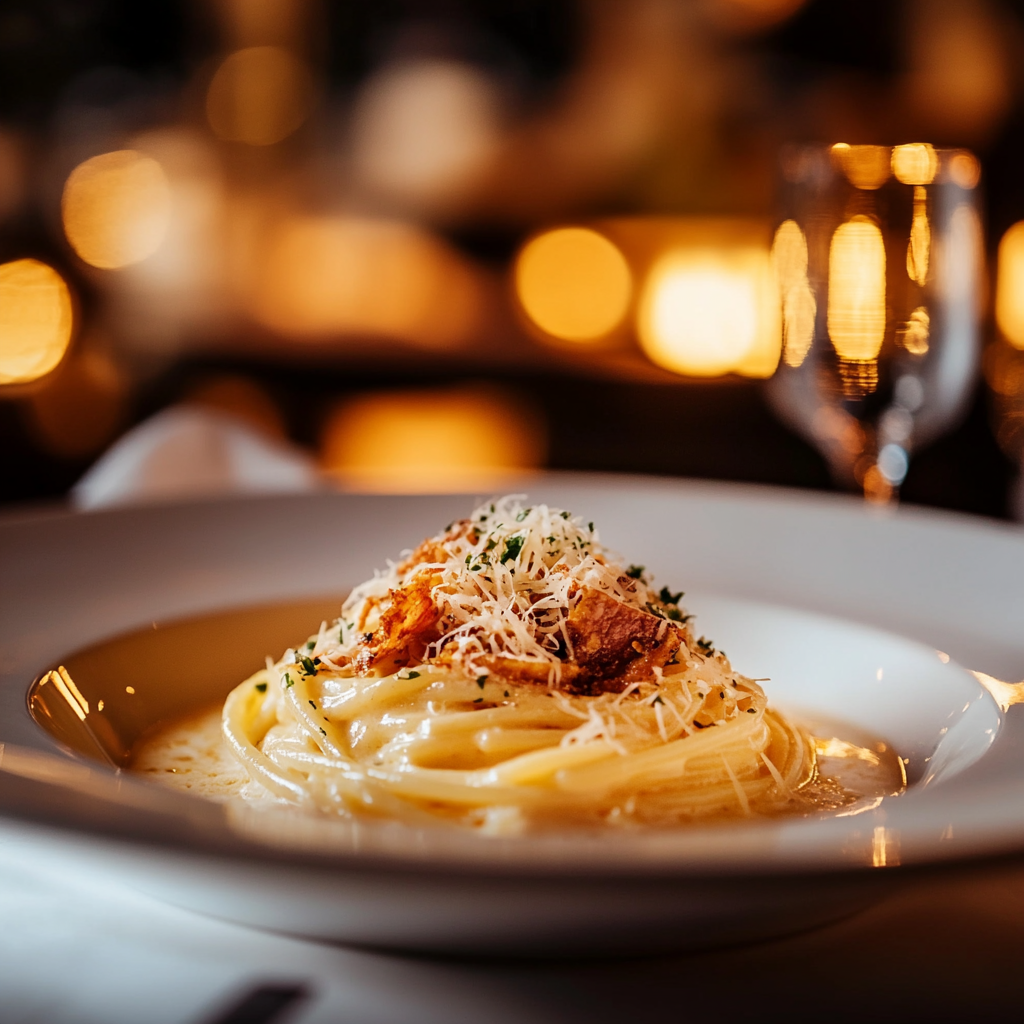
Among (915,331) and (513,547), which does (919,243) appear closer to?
(915,331)

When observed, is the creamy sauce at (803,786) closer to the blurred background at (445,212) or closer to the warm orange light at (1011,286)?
the warm orange light at (1011,286)

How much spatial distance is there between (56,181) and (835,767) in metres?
5.46

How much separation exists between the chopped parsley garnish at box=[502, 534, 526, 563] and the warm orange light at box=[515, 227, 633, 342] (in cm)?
413

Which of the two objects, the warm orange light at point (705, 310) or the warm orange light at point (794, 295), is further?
the warm orange light at point (705, 310)

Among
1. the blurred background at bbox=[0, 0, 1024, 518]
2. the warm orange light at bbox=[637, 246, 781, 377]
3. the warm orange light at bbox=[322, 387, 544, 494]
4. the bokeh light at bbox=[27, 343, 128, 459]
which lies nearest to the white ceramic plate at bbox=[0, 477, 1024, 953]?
the blurred background at bbox=[0, 0, 1024, 518]

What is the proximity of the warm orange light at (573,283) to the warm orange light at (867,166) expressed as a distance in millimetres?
3656

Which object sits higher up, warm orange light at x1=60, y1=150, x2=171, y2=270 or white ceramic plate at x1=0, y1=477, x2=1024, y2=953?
warm orange light at x1=60, y1=150, x2=171, y2=270

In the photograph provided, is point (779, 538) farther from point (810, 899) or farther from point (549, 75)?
point (549, 75)

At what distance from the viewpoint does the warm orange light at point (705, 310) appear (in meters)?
5.38

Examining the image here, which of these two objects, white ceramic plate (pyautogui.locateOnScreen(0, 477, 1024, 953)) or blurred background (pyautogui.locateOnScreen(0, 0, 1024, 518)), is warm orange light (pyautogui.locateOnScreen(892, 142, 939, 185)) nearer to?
white ceramic plate (pyautogui.locateOnScreen(0, 477, 1024, 953))

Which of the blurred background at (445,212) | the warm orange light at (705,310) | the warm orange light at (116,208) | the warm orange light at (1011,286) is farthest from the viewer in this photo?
the warm orange light at (116,208)

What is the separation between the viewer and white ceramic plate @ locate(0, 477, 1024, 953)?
30.5 inches

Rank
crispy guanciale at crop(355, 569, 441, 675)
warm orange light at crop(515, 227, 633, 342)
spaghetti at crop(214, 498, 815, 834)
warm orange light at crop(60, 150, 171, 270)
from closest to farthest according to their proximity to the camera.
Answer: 1. spaghetti at crop(214, 498, 815, 834)
2. crispy guanciale at crop(355, 569, 441, 675)
3. warm orange light at crop(515, 227, 633, 342)
4. warm orange light at crop(60, 150, 171, 270)

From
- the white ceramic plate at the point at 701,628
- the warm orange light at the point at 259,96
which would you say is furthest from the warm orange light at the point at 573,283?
the white ceramic plate at the point at 701,628
